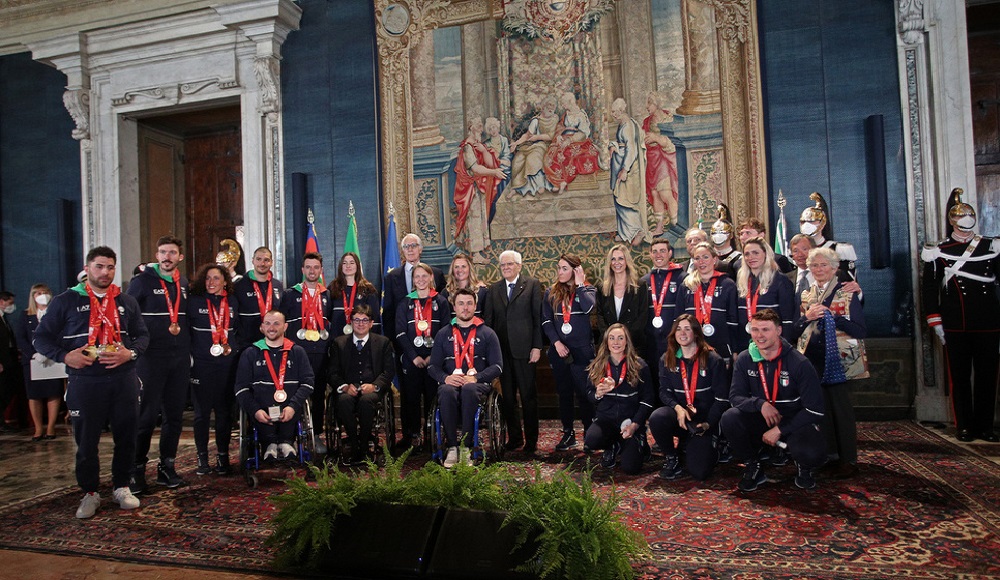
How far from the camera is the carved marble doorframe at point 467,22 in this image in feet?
22.2

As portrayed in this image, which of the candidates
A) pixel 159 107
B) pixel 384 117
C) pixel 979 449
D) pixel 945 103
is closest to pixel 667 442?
pixel 979 449

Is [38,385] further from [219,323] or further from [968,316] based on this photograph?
[968,316]

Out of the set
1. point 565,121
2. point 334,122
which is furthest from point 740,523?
point 334,122

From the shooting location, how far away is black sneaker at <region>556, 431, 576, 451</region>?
5.46 m

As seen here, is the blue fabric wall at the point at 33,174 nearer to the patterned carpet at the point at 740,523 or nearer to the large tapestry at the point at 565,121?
the large tapestry at the point at 565,121

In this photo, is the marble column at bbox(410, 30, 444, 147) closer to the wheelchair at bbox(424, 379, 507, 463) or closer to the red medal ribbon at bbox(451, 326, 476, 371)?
the red medal ribbon at bbox(451, 326, 476, 371)

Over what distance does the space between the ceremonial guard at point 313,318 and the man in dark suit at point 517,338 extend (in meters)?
1.24

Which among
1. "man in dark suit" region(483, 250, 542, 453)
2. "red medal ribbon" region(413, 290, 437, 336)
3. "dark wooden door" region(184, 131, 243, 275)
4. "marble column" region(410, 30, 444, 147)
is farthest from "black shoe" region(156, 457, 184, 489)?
"dark wooden door" region(184, 131, 243, 275)

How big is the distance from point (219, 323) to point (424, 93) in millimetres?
3650

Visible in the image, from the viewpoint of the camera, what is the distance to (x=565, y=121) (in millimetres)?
7273

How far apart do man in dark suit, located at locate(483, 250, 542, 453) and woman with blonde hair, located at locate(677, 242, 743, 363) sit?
116cm

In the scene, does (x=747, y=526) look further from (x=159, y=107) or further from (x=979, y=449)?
(x=159, y=107)

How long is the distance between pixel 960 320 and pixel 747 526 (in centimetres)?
306

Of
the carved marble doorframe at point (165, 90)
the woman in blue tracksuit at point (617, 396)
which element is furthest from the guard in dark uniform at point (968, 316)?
the carved marble doorframe at point (165, 90)
